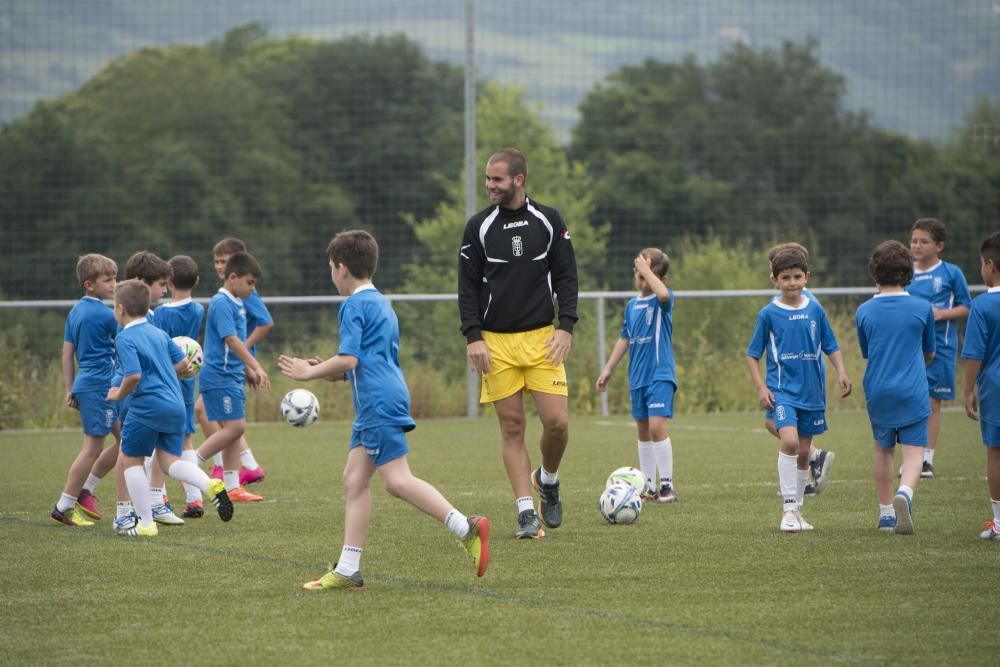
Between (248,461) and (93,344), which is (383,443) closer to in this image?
(93,344)

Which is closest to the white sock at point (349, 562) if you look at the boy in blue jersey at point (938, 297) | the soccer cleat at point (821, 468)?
the soccer cleat at point (821, 468)

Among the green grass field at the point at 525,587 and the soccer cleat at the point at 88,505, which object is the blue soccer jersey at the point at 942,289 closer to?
the green grass field at the point at 525,587

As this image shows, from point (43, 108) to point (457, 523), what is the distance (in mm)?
33011

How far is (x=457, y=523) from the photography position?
5.85 m

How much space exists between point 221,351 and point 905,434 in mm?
4655

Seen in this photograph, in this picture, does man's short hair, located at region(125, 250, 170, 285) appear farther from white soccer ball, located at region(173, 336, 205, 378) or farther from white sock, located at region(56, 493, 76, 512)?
white sock, located at region(56, 493, 76, 512)

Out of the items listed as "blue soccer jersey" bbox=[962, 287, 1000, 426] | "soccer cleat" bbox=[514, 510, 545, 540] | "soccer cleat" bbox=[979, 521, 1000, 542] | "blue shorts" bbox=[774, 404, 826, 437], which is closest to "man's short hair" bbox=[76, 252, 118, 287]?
"soccer cleat" bbox=[514, 510, 545, 540]

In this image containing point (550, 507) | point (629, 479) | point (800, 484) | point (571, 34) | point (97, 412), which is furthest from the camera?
point (571, 34)

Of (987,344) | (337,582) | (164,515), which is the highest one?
(987,344)

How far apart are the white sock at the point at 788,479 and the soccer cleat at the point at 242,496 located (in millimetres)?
3641

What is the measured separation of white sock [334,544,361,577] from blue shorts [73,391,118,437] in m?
2.95

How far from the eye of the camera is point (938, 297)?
33.6ft

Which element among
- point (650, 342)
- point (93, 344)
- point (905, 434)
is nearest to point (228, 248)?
point (93, 344)

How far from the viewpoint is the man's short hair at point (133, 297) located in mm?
7484
